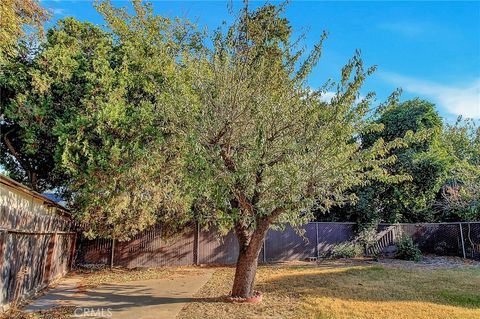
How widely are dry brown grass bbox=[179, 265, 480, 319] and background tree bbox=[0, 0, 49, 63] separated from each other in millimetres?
6903

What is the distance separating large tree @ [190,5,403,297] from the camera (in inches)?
246

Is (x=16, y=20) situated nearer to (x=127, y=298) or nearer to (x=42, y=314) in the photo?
(x=42, y=314)

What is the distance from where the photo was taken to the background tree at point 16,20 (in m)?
7.11

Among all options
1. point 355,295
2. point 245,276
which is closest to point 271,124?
point 245,276

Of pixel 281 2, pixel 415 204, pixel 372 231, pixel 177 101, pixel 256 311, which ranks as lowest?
pixel 256 311

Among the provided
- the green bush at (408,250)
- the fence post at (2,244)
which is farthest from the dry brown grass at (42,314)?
the green bush at (408,250)

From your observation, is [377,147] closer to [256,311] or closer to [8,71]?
[256,311]

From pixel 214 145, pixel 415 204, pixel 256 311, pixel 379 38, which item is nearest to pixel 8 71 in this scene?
pixel 214 145

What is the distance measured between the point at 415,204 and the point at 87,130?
14120 millimetres

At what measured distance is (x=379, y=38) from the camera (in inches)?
310

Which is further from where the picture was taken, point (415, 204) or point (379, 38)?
point (415, 204)

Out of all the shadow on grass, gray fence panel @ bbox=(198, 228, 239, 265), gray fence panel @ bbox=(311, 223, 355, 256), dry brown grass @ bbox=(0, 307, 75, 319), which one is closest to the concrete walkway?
dry brown grass @ bbox=(0, 307, 75, 319)

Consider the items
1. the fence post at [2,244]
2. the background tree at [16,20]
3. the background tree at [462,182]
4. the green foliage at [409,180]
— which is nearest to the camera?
the fence post at [2,244]

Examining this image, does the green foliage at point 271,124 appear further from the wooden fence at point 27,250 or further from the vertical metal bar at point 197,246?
the vertical metal bar at point 197,246
